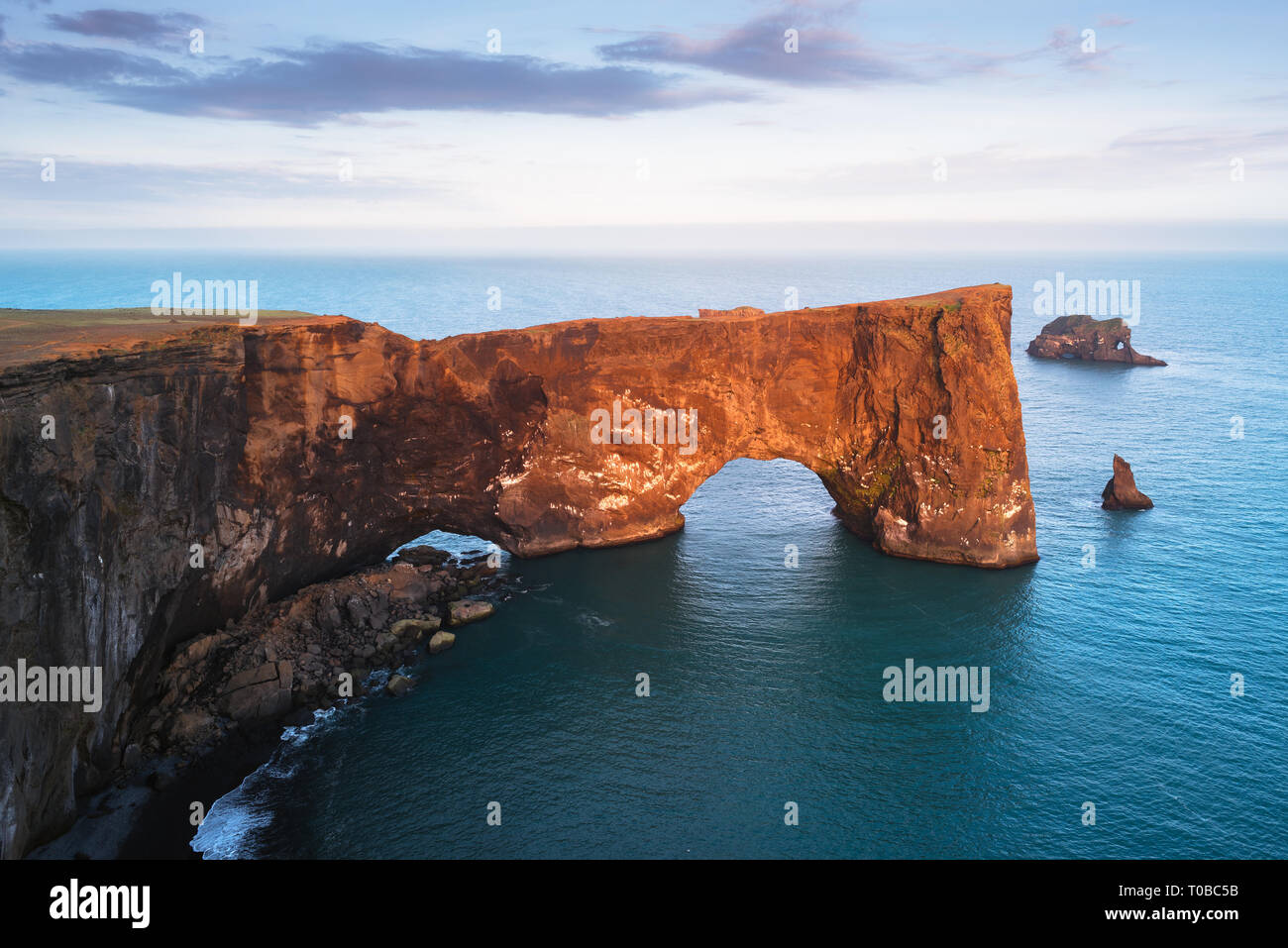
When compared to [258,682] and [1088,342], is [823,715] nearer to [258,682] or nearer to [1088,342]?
[258,682]

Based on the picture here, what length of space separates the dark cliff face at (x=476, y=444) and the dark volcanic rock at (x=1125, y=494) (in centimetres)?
1519

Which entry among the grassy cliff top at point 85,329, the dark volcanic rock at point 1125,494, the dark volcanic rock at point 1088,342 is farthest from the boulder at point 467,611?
the dark volcanic rock at point 1088,342

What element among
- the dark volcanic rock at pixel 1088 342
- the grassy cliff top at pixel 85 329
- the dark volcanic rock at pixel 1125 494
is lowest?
the dark volcanic rock at pixel 1125 494

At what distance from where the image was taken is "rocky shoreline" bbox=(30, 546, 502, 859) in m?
33.7

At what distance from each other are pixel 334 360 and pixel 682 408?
2316 cm

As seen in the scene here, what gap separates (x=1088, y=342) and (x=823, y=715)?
4738 inches

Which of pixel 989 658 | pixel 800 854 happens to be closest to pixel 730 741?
pixel 800 854

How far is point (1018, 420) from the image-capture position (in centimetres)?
5675

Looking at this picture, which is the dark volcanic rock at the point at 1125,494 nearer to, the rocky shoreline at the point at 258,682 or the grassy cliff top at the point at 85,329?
the rocky shoreline at the point at 258,682

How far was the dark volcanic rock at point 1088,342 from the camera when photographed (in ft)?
443

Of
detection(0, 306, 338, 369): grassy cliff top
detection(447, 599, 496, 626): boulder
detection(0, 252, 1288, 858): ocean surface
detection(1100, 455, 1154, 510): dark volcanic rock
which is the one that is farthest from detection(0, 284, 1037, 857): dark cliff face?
detection(1100, 455, 1154, 510): dark volcanic rock

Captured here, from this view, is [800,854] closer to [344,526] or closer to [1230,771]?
[1230,771]

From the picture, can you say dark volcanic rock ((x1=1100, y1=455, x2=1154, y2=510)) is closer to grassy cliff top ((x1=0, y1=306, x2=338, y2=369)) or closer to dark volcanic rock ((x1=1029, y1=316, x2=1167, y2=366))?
grassy cliff top ((x1=0, y1=306, x2=338, y2=369))
